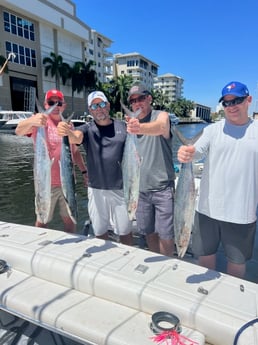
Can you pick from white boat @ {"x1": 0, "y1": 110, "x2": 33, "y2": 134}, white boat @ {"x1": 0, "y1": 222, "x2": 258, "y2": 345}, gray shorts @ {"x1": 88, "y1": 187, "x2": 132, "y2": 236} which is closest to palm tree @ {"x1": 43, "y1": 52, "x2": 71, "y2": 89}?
white boat @ {"x1": 0, "y1": 110, "x2": 33, "y2": 134}

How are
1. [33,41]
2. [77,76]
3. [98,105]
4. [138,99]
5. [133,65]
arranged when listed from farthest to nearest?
1. [133,65]
2. [77,76]
3. [33,41]
4. [98,105]
5. [138,99]

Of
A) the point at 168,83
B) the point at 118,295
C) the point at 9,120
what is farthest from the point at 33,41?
the point at 168,83

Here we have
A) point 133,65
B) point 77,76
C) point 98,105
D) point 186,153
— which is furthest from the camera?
point 133,65

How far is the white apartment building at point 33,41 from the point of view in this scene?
121 ft

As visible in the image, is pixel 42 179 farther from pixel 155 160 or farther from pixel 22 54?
pixel 22 54

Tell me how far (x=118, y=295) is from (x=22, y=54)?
142 feet

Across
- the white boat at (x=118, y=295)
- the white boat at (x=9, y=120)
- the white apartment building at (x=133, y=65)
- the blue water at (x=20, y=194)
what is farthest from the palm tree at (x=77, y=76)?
the white boat at (x=118, y=295)

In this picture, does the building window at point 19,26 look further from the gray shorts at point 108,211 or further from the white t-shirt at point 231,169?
the white t-shirt at point 231,169

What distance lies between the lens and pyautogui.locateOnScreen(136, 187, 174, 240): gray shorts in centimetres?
300

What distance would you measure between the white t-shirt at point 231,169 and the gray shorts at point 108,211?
40.5 inches

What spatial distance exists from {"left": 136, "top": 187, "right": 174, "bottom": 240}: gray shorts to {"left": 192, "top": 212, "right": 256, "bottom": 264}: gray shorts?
34cm

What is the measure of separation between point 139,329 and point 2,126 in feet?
101

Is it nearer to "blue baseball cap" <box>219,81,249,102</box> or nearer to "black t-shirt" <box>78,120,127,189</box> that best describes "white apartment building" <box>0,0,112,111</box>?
"black t-shirt" <box>78,120,127,189</box>

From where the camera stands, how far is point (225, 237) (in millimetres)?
2570
